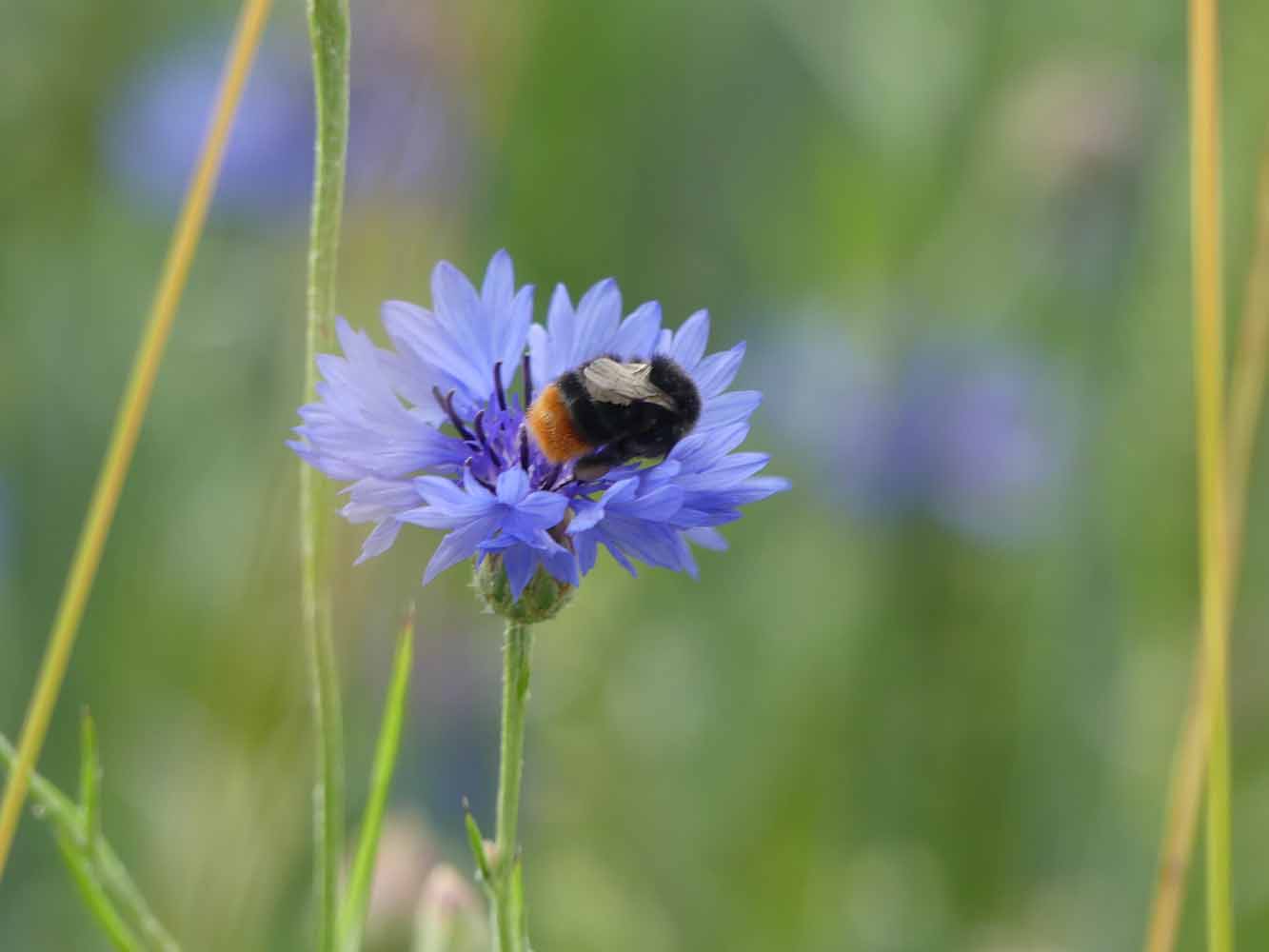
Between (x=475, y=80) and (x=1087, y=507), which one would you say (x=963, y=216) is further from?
(x=475, y=80)

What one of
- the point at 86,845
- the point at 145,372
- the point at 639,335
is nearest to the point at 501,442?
the point at 639,335

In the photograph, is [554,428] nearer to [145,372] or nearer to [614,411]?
[614,411]

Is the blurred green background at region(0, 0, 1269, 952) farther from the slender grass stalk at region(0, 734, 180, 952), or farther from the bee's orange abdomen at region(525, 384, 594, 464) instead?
the bee's orange abdomen at region(525, 384, 594, 464)

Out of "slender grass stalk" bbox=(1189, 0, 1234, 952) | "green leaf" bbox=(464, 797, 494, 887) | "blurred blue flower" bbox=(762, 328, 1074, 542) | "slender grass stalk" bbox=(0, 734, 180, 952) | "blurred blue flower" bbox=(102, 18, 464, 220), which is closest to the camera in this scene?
"green leaf" bbox=(464, 797, 494, 887)

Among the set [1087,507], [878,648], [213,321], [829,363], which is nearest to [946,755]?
[878,648]

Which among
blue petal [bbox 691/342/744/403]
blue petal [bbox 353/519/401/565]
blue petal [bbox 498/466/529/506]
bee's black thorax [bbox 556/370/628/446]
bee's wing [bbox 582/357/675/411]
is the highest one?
blue petal [bbox 691/342/744/403]

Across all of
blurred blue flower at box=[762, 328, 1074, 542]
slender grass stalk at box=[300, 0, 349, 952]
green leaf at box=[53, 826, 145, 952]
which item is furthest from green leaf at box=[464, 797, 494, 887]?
blurred blue flower at box=[762, 328, 1074, 542]

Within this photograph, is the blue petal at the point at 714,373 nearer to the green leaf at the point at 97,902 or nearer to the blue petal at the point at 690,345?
the blue petal at the point at 690,345
